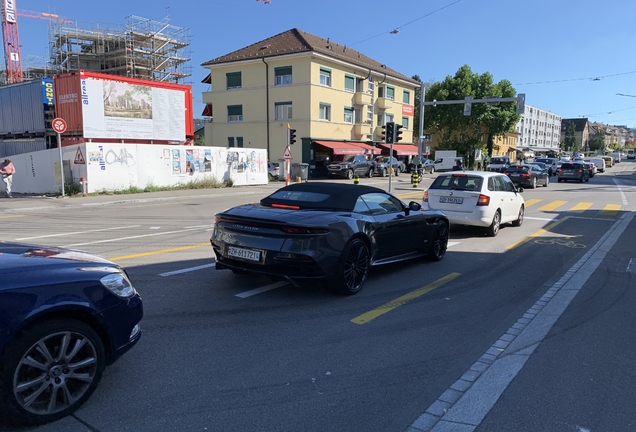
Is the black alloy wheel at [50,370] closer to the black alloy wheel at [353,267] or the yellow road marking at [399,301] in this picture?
the yellow road marking at [399,301]

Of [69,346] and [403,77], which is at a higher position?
[403,77]

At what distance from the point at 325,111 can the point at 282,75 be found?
4721 millimetres

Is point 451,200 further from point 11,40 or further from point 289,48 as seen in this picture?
point 11,40

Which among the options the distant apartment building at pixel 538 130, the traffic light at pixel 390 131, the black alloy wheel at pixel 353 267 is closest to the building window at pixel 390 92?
the traffic light at pixel 390 131

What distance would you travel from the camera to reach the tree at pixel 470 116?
62875mm

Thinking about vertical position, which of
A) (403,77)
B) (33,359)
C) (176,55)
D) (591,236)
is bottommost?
(591,236)

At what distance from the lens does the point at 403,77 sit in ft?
167

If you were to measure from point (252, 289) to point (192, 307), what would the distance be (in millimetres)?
989

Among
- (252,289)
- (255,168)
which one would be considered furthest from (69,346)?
(255,168)

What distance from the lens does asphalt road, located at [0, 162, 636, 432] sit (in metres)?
3.19

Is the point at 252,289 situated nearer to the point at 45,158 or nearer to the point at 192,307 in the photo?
the point at 192,307

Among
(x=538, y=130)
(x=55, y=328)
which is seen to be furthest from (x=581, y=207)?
(x=538, y=130)

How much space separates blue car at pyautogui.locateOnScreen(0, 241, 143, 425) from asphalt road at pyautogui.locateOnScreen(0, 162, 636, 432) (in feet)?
0.75

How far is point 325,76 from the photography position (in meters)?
39.3
